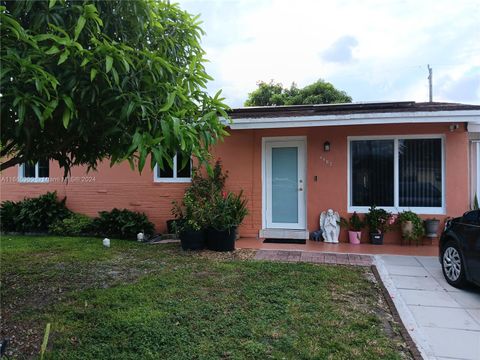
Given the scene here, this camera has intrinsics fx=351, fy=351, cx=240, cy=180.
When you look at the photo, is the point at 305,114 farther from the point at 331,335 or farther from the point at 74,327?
the point at 74,327

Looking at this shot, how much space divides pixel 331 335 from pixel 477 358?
1.27 meters

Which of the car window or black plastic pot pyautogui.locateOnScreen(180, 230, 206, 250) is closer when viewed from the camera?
the car window

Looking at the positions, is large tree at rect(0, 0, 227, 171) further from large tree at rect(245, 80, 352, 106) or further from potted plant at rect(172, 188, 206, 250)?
large tree at rect(245, 80, 352, 106)

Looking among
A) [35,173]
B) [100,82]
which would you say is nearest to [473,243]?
[100,82]

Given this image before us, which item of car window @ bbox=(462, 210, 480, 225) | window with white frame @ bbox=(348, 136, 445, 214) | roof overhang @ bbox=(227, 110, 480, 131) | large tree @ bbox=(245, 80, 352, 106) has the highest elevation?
large tree @ bbox=(245, 80, 352, 106)

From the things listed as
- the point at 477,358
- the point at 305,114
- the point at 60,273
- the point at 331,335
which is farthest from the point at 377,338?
the point at 305,114

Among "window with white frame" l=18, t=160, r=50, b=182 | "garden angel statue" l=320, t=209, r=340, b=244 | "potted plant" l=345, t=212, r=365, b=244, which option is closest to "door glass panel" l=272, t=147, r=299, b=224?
"garden angel statue" l=320, t=209, r=340, b=244

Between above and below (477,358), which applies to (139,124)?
above

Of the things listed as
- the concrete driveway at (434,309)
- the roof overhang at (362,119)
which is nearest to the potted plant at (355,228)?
the concrete driveway at (434,309)

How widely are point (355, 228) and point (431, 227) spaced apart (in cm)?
159

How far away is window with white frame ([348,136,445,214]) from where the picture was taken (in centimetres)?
797

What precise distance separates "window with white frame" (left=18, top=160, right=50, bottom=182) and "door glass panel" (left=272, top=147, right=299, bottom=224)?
6.99 metres

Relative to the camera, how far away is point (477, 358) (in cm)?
316

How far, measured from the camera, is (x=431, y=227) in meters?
7.71
